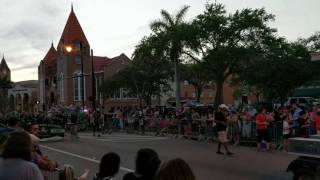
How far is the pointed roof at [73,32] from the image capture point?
86.1 m

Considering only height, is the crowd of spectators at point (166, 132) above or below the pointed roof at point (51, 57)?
below

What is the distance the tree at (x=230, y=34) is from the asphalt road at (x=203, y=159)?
1150 centimetres

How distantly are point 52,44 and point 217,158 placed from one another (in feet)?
305

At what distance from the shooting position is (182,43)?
1416 inches

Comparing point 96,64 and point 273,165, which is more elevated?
point 96,64

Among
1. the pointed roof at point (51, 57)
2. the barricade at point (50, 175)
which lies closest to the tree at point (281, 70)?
the barricade at point (50, 175)

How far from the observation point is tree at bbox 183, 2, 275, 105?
1361 inches

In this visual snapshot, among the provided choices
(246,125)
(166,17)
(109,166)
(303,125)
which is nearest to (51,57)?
(166,17)

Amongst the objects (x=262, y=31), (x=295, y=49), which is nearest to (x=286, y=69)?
(x=295, y=49)

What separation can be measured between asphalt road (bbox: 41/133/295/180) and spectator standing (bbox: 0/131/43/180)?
8.23 meters

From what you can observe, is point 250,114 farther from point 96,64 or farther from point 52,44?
point 52,44

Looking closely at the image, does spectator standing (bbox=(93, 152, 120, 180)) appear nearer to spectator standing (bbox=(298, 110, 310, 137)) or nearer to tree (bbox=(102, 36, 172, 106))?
spectator standing (bbox=(298, 110, 310, 137))

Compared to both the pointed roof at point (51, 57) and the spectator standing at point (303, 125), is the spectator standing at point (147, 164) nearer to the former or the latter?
the spectator standing at point (303, 125)

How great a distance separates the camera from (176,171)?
4.48 meters
